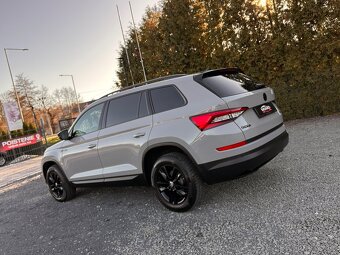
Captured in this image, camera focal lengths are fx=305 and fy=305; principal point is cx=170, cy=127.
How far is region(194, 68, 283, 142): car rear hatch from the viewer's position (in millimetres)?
3582

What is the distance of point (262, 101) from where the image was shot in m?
3.91

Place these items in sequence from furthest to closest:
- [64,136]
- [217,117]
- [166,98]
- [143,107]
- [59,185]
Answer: [59,185] < [64,136] < [143,107] < [166,98] < [217,117]

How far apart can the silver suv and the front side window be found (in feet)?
0.06

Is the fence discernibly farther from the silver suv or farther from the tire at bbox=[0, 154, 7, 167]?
the silver suv

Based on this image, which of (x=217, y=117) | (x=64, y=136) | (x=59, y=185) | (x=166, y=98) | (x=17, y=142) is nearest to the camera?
(x=217, y=117)

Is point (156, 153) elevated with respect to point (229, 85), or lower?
lower

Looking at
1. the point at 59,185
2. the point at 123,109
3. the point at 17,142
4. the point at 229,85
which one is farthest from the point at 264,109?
the point at 17,142

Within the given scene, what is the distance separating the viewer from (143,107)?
13.9 feet

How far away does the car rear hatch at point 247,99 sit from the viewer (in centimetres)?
358

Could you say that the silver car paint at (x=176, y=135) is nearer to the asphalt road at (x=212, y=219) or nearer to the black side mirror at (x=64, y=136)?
the black side mirror at (x=64, y=136)

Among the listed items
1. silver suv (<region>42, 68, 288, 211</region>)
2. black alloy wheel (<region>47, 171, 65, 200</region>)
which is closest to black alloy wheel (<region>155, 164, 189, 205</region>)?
silver suv (<region>42, 68, 288, 211</region>)

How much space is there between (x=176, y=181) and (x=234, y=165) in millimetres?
827

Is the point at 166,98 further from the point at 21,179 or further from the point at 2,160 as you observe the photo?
the point at 2,160

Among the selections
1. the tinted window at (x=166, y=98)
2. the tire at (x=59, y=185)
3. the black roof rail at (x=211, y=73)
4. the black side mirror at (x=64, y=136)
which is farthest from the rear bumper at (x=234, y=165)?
the tire at (x=59, y=185)
